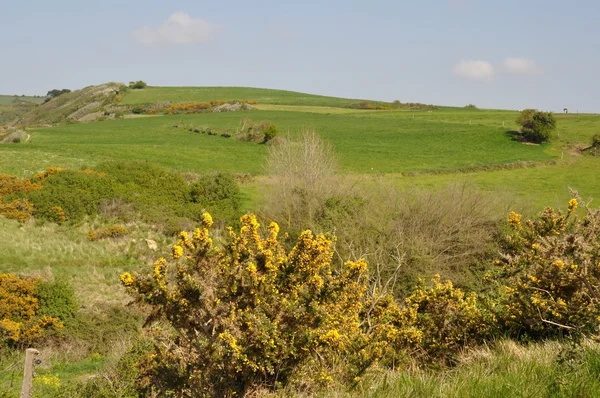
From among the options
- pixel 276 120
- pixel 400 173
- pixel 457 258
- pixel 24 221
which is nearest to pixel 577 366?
pixel 457 258

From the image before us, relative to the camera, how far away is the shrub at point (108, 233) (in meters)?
29.1

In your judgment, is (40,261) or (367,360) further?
(40,261)

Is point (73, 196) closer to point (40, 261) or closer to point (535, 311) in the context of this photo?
point (40, 261)

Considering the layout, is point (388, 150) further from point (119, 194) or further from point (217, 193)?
point (119, 194)

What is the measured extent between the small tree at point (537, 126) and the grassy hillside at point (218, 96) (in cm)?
4514

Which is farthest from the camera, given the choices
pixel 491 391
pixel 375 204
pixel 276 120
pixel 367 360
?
pixel 276 120

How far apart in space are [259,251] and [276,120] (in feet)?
232

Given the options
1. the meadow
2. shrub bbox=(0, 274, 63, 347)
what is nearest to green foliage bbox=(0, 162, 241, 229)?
the meadow

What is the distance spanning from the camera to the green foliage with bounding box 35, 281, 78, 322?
1892cm

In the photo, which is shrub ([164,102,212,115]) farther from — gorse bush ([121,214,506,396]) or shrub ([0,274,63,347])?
gorse bush ([121,214,506,396])

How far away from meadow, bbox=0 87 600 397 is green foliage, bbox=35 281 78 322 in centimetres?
47

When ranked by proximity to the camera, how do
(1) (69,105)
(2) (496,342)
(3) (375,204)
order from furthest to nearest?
(1) (69,105) → (3) (375,204) → (2) (496,342)

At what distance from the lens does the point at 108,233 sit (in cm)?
2917

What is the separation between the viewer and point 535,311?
6578 millimetres
